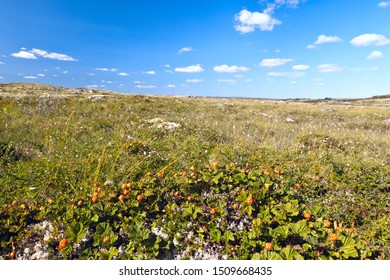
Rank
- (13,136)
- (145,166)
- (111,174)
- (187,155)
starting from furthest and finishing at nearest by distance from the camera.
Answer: (13,136)
(187,155)
(145,166)
(111,174)

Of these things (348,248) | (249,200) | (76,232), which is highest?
(249,200)

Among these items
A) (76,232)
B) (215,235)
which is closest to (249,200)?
(215,235)

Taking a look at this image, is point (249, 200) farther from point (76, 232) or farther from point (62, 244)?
point (62, 244)

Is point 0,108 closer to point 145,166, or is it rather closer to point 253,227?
point 145,166

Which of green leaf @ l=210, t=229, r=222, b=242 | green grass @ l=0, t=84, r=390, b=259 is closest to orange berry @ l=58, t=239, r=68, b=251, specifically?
green grass @ l=0, t=84, r=390, b=259

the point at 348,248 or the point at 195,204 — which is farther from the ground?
the point at 195,204

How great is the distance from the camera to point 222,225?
3.61 m

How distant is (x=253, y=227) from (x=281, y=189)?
113cm

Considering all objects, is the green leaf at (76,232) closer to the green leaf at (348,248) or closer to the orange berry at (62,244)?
the orange berry at (62,244)

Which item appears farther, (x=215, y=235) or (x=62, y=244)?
(x=215, y=235)

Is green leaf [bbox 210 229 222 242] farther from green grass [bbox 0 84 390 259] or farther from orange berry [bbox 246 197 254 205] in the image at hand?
orange berry [bbox 246 197 254 205]
